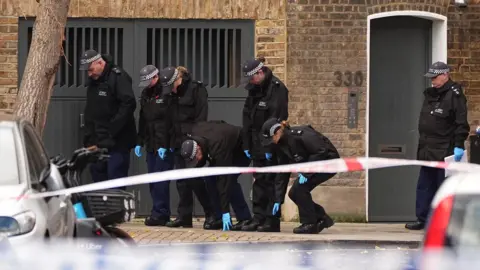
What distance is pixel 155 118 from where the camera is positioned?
15.1 m

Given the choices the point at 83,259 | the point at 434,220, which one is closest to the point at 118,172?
the point at 83,259

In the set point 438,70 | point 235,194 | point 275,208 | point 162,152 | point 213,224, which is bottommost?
point 213,224

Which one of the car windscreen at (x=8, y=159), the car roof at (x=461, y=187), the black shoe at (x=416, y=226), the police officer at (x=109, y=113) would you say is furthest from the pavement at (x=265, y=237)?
the car roof at (x=461, y=187)

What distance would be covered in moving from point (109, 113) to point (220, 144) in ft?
5.77

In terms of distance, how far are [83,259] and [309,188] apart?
7.92 meters

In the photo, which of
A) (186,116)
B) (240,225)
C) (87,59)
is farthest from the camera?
(87,59)

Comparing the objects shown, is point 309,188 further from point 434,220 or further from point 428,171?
point 434,220

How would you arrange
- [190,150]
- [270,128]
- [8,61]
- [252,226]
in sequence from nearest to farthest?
[270,128] → [190,150] → [252,226] → [8,61]

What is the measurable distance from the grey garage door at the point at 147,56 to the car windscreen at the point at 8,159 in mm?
7887

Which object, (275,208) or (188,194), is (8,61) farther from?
(275,208)

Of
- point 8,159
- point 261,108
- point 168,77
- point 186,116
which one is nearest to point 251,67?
point 261,108

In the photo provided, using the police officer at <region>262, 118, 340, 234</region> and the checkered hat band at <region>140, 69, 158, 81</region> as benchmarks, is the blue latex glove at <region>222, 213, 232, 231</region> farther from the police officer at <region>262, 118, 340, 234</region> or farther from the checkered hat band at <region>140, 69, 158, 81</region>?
the checkered hat band at <region>140, 69, 158, 81</region>

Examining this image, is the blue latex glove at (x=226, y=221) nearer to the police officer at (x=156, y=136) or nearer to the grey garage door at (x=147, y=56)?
the police officer at (x=156, y=136)

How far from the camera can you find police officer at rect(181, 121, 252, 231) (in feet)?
46.0
